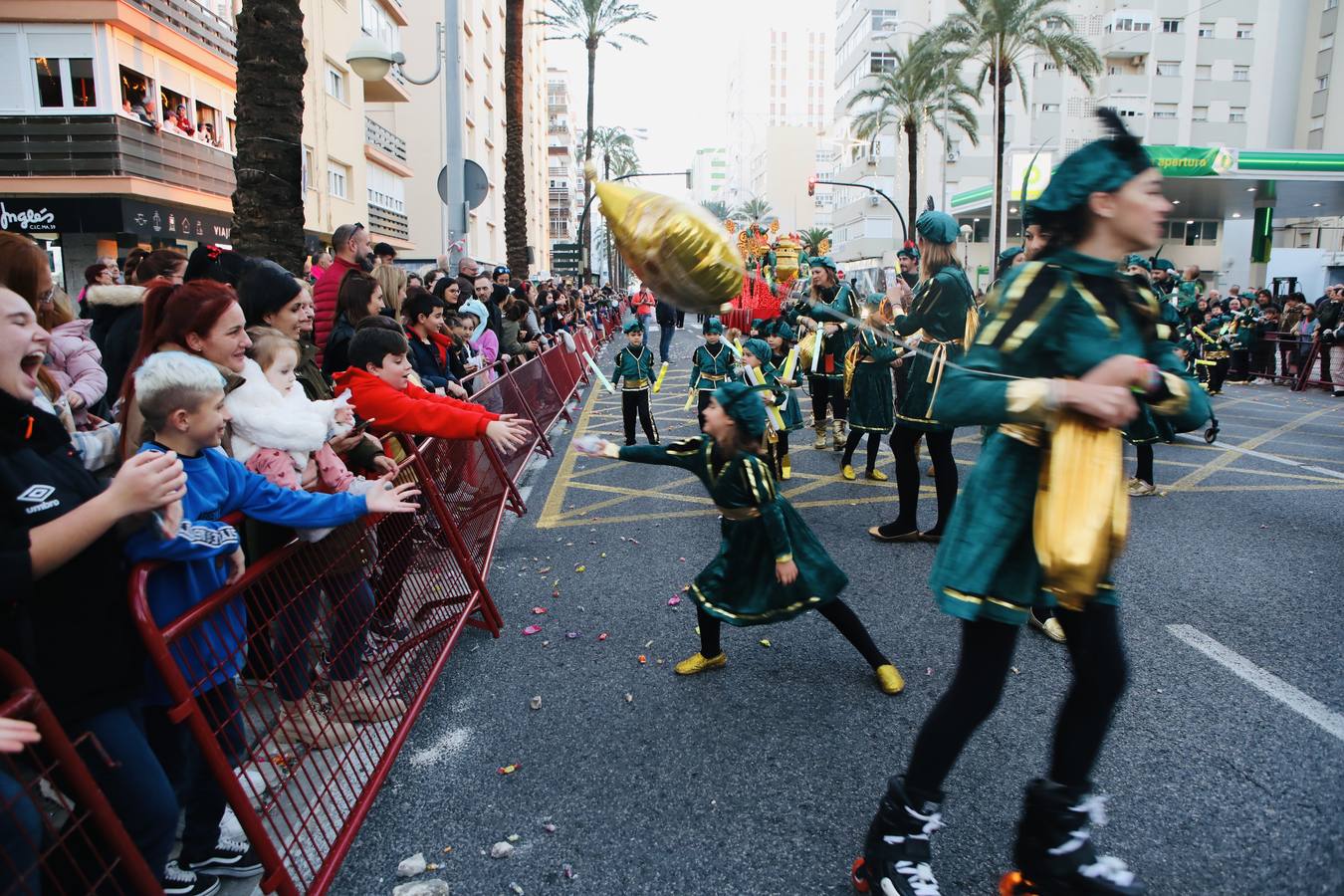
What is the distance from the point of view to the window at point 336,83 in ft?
74.8

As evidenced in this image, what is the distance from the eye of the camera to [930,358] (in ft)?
18.7

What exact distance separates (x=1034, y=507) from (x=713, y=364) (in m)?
6.27

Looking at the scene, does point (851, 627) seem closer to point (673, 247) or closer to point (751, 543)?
point (751, 543)

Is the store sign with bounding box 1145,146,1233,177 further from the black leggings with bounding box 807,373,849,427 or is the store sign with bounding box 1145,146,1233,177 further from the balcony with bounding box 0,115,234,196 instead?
the balcony with bounding box 0,115,234,196

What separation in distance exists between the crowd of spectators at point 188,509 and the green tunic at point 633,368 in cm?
485

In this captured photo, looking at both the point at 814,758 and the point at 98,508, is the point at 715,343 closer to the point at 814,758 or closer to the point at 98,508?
the point at 814,758

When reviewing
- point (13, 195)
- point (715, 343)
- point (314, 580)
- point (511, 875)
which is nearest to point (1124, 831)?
point (511, 875)

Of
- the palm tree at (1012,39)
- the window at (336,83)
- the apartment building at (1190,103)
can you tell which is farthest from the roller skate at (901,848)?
the apartment building at (1190,103)

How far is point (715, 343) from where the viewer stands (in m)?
8.52

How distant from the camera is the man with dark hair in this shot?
654 centimetres

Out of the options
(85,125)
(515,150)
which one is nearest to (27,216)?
(85,125)

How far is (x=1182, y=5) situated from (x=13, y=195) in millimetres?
65233

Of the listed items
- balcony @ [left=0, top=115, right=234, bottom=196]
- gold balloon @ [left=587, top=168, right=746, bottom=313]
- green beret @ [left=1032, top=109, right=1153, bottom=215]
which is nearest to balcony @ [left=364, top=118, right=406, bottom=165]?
balcony @ [left=0, top=115, right=234, bottom=196]

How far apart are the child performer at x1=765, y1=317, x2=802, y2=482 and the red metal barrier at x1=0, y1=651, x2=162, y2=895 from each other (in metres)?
4.95
